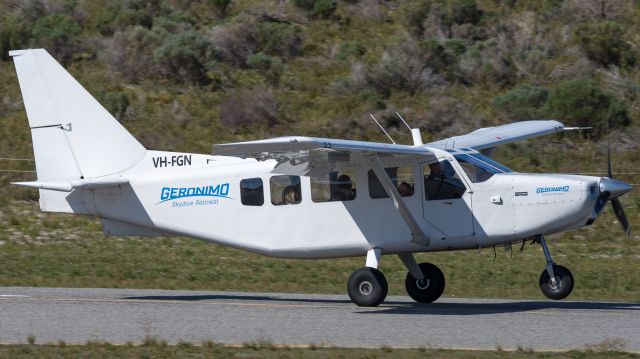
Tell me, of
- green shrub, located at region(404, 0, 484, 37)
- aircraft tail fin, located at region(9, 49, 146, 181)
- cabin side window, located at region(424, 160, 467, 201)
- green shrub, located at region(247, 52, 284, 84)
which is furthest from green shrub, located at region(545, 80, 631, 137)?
aircraft tail fin, located at region(9, 49, 146, 181)

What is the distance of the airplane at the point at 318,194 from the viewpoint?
14234 millimetres

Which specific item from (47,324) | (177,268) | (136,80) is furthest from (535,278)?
(136,80)

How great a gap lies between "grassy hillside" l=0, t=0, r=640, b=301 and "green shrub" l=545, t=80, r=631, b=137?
0.13ft

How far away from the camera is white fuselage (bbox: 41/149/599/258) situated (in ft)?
46.7

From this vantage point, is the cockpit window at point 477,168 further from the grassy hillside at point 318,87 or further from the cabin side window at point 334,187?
the grassy hillside at point 318,87

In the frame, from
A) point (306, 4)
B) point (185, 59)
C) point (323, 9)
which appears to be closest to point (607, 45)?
point (323, 9)

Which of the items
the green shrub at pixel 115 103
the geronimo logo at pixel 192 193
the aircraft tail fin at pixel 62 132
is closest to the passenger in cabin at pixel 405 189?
the geronimo logo at pixel 192 193

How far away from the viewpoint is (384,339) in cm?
1199

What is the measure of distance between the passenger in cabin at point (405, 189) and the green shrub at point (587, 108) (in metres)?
14.9

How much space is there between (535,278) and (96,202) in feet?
27.6

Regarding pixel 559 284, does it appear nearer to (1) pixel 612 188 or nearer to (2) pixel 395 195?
(1) pixel 612 188

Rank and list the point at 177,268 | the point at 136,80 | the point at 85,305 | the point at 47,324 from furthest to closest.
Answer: the point at 136,80 → the point at 177,268 → the point at 85,305 → the point at 47,324

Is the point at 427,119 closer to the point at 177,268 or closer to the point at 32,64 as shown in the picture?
the point at 177,268

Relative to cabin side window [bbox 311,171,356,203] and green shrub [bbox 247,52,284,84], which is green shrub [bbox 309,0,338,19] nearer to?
green shrub [bbox 247,52,284,84]
